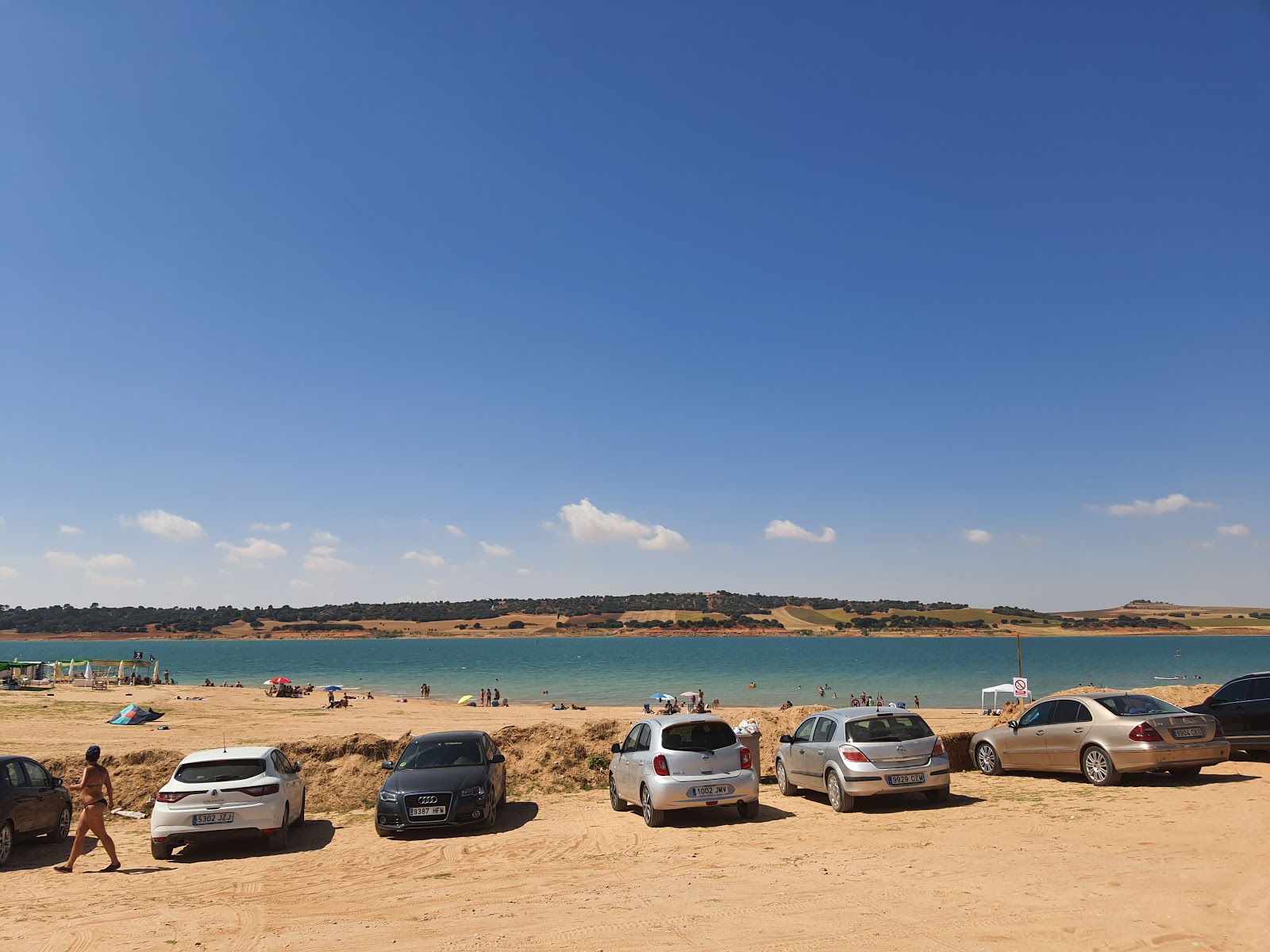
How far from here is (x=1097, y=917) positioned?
6.48 meters

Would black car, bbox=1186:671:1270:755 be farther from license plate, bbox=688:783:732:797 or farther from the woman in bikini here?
the woman in bikini

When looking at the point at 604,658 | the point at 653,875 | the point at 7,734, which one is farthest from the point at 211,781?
the point at 604,658

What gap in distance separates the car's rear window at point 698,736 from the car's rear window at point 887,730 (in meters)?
1.93

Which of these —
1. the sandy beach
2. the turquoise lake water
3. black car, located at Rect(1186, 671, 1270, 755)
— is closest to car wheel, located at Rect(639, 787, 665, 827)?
the sandy beach

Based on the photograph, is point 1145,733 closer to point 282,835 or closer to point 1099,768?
point 1099,768

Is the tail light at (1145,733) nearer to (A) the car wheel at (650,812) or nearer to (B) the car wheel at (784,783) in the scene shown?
(B) the car wheel at (784,783)

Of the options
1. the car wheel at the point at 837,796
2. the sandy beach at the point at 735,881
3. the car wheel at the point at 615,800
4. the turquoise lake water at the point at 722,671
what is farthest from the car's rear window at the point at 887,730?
the turquoise lake water at the point at 722,671

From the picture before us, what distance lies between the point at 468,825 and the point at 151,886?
14.9ft

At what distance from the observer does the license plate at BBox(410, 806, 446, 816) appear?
12.0 metres

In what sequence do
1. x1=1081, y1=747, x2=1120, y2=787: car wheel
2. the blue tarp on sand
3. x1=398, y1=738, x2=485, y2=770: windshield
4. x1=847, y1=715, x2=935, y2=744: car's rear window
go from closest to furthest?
1. x1=847, y1=715, x2=935, y2=744: car's rear window
2. x1=1081, y1=747, x2=1120, y2=787: car wheel
3. x1=398, y1=738, x2=485, y2=770: windshield
4. the blue tarp on sand

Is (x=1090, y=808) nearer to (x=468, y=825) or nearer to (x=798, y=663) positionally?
(x=468, y=825)

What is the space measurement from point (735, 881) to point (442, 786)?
5.63 metres

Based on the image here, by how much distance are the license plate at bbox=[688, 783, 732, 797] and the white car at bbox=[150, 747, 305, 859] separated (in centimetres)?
611

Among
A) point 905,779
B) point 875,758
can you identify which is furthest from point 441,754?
point 905,779
